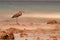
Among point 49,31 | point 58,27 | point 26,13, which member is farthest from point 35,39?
point 26,13

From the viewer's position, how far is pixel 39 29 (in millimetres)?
3598

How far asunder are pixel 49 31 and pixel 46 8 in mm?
2788

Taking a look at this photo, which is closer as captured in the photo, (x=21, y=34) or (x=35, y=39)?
(x=35, y=39)

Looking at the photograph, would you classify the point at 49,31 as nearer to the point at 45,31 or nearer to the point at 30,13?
the point at 45,31

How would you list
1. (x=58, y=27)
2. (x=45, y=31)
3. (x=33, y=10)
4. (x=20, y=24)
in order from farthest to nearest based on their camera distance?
(x=33, y=10) → (x=20, y=24) → (x=58, y=27) → (x=45, y=31)

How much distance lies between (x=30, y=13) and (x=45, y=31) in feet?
6.62

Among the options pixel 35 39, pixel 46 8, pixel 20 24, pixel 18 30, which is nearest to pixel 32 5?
pixel 46 8

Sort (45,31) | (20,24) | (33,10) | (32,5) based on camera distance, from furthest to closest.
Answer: (32,5) → (33,10) → (20,24) → (45,31)

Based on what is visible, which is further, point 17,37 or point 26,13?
point 26,13

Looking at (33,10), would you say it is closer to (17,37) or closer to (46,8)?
(46,8)

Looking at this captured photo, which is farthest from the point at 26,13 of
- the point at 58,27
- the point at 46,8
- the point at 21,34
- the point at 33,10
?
the point at 21,34

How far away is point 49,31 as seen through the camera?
3.47 meters

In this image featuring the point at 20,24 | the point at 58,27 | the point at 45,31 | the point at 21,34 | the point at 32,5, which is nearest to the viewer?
the point at 21,34

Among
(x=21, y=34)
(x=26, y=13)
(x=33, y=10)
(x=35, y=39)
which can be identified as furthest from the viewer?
(x=33, y=10)
